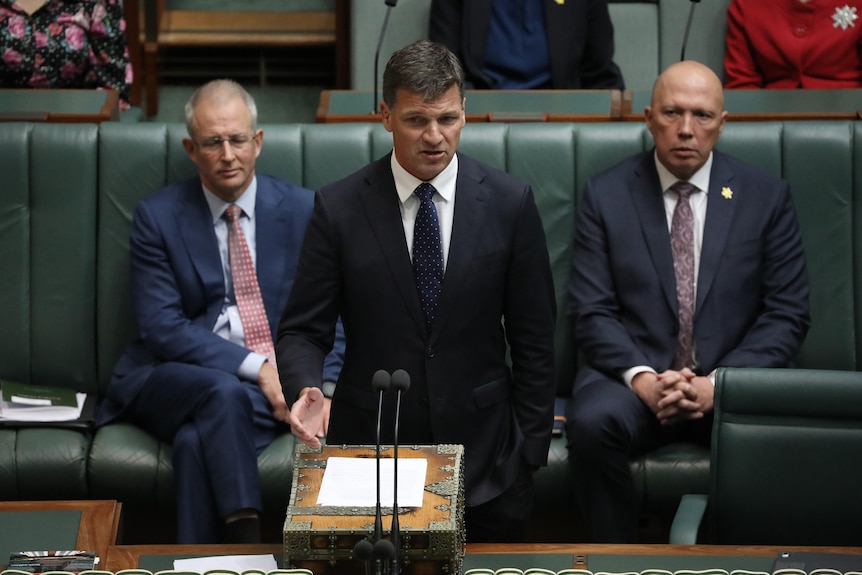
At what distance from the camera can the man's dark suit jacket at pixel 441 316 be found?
232cm

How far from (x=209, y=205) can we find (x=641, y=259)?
1.07 m

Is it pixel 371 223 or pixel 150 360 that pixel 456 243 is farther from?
pixel 150 360

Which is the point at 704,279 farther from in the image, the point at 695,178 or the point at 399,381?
the point at 399,381

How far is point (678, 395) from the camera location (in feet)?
9.77

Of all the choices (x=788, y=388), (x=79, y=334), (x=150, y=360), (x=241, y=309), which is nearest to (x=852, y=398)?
(x=788, y=388)

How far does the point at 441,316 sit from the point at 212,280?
1037 millimetres

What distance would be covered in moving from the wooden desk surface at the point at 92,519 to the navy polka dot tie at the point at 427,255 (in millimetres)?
642

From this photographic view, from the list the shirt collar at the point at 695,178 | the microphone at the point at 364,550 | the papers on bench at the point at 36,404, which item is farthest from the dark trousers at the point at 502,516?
the papers on bench at the point at 36,404

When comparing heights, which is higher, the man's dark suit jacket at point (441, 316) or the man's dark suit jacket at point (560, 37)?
the man's dark suit jacket at point (560, 37)

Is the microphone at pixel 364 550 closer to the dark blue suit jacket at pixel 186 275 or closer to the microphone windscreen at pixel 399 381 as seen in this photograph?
the microphone windscreen at pixel 399 381

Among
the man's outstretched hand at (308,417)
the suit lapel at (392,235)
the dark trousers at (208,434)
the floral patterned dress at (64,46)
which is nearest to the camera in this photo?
the man's outstretched hand at (308,417)

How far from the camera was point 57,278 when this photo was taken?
3.40 m

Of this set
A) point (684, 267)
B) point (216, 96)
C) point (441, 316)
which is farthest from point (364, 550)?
point (216, 96)

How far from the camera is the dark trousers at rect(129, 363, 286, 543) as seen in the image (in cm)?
289
